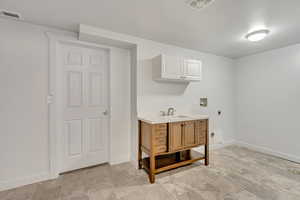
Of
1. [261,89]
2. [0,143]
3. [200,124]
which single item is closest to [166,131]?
[200,124]

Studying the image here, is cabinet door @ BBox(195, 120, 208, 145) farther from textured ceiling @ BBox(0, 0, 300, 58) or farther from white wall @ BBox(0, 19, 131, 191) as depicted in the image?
white wall @ BBox(0, 19, 131, 191)

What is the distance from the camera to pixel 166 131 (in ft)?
7.16

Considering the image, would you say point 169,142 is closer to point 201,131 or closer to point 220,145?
point 201,131

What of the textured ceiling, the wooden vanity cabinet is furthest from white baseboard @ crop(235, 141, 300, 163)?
the textured ceiling

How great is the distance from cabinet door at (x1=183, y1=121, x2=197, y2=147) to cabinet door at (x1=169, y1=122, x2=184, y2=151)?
87 mm

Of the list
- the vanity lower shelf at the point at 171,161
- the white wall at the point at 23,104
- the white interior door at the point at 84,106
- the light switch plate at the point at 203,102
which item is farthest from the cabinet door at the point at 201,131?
the white wall at the point at 23,104

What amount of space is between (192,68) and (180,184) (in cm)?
202

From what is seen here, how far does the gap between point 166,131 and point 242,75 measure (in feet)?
9.56

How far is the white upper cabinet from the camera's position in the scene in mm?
2394

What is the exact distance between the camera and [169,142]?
2.18 metres

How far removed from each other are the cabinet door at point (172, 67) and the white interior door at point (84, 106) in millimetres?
1124

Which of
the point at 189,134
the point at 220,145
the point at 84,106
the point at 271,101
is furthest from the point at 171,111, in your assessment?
the point at 271,101

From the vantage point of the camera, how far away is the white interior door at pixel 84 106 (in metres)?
2.32

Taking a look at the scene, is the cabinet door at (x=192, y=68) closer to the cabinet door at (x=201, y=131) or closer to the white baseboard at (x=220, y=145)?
the cabinet door at (x=201, y=131)
